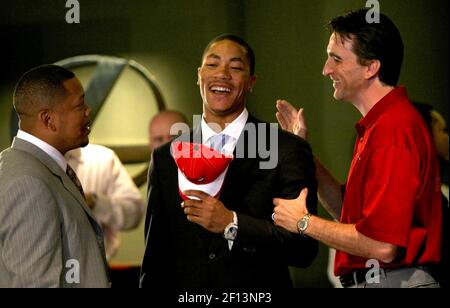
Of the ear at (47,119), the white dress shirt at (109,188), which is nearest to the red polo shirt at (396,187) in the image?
the ear at (47,119)

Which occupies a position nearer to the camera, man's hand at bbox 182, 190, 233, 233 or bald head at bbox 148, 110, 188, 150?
man's hand at bbox 182, 190, 233, 233

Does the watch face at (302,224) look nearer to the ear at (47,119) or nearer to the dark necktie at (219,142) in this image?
the dark necktie at (219,142)

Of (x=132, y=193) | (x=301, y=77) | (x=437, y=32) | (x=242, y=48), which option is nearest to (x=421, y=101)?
(x=437, y=32)

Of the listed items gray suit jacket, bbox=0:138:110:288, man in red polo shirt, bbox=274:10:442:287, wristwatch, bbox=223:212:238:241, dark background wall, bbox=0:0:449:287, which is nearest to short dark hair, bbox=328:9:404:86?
man in red polo shirt, bbox=274:10:442:287

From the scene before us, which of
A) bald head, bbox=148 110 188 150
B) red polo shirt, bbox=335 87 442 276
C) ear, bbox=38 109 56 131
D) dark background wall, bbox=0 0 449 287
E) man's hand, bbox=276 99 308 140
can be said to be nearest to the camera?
red polo shirt, bbox=335 87 442 276

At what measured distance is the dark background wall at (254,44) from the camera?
4379mm

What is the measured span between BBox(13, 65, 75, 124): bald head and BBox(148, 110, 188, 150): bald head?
68.1 inches

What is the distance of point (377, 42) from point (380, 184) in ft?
1.42

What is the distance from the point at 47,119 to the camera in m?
2.29

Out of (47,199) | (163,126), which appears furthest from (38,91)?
(163,126)

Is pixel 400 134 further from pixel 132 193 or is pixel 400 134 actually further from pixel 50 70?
pixel 132 193

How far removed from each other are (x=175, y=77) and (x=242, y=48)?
227 cm

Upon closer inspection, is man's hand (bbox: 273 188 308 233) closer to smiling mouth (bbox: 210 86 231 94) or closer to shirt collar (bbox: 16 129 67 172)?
smiling mouth (bbox: 210 86 231 94)

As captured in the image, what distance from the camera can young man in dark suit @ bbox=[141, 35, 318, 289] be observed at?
90.4 inches
